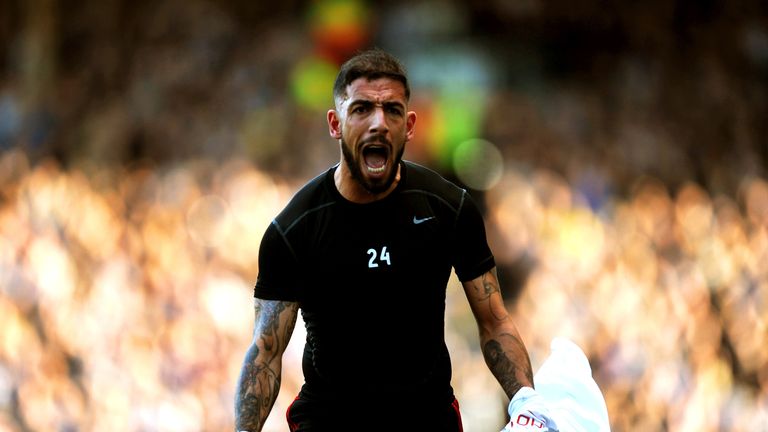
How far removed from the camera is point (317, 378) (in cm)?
431

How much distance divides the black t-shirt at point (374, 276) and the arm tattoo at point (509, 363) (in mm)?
159

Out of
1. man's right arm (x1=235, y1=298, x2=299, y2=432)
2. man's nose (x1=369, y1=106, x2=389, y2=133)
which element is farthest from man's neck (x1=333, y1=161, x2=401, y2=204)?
man's right arm (x1=235, y1=298, x2=299, y2=432)

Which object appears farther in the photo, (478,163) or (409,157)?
(478,163)

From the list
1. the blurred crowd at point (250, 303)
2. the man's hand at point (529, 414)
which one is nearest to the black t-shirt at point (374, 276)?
the man's hand at point (529, 414)

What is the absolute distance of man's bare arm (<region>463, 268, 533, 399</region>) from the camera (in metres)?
4.29

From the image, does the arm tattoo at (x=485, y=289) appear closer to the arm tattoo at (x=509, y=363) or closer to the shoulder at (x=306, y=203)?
the arm tattoo at (x=509, y=363)

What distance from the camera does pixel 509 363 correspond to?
430cm

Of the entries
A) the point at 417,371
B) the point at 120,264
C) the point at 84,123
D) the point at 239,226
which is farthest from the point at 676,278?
the point at 417,371

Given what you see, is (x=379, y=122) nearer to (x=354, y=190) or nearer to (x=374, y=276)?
(x=354, y=190)

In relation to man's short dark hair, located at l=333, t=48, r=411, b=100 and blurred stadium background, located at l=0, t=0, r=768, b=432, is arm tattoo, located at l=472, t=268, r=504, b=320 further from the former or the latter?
blurred stadium background, located at l=0, t=0, r=768, b=432

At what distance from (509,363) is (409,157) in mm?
10057

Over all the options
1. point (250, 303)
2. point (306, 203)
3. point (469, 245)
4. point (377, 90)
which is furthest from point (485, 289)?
point (250, 303)

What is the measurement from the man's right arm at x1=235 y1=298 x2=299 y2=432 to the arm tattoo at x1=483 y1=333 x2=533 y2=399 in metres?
0.66

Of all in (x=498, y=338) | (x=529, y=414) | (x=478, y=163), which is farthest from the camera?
(x=478, y=163)
